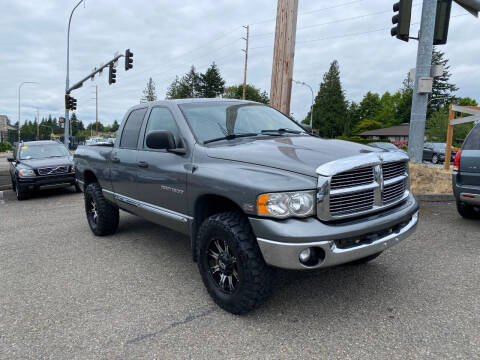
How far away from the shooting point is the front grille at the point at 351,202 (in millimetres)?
2738

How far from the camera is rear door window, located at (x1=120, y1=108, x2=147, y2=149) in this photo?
4578mm

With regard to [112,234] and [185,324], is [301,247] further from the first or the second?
[112,234]

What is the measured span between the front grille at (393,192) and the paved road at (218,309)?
0.89 meters

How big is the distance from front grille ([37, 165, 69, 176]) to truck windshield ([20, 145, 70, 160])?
0.98 metres

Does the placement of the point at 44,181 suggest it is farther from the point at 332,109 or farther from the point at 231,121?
the point at 332,109

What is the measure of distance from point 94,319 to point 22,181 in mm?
7846

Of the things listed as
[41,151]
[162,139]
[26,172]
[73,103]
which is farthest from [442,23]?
[73,103]

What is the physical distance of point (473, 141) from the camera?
583 centimetres

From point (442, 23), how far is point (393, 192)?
24.7 feet

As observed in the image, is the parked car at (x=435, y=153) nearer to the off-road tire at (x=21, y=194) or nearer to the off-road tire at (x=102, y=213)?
the off-road tire at (x=21, y=194)

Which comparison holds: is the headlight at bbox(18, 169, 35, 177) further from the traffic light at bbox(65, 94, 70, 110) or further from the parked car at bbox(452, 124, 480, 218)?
the traffic light at bbox(65, 94, 70, 110)

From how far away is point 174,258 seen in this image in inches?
178

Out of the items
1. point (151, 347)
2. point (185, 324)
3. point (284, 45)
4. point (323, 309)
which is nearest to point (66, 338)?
point (151, 347)

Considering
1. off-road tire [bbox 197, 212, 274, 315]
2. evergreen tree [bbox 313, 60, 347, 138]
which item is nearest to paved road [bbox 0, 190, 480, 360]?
off-road tire [bbox 197, 212, 274, 315]
